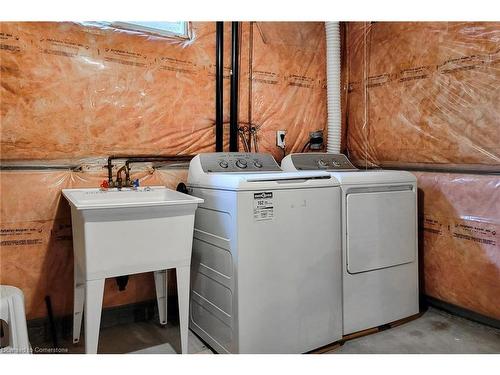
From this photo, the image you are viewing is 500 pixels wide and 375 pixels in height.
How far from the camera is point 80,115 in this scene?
7.29 feet

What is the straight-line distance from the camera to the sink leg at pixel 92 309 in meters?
1.68

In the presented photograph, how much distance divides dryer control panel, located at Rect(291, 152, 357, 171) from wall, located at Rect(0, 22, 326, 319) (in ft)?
1.71

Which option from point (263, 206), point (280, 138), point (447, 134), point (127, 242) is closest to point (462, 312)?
point (447, 134)

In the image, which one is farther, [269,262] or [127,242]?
[269,262]

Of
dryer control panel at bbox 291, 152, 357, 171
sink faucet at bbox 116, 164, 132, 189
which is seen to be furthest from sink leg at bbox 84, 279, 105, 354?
dryer control panel at bbox 291, 152, 357, 171

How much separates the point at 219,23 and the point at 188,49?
32cm

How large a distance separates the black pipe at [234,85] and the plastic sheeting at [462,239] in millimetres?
1412

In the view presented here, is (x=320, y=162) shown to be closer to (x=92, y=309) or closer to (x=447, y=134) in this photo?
(x=447, y=134)

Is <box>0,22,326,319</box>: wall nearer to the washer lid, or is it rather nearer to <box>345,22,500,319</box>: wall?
the washer lid

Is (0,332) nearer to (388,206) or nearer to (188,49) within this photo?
(188,49)

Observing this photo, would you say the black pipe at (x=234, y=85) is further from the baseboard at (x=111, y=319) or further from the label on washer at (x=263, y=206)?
the baseboard at (x=111, y=319)

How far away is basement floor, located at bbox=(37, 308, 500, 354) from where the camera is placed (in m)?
2.08

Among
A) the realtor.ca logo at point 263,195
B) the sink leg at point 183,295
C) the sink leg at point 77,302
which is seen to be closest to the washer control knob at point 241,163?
the realtor.ca logo at point 263,195

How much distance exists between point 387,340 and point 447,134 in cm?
144
